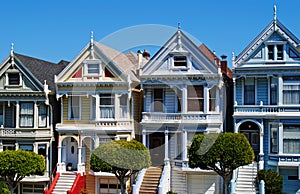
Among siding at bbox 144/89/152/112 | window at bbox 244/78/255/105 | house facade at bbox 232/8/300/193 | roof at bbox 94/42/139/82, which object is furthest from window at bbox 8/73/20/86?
window at bbox 244/78/255/105

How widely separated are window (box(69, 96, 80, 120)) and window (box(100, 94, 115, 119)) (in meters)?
1.73

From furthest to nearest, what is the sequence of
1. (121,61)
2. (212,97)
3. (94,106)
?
(121,61) < (94,106) < (212,97)

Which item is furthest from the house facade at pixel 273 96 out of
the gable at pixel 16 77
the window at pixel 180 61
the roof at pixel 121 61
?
the gable at pixel 16 77

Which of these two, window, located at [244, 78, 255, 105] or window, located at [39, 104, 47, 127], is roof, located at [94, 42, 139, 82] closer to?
window, located at [39, 104, 47, 127]

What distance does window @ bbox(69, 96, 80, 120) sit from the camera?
1371 inches

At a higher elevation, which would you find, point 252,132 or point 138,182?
point 252,132

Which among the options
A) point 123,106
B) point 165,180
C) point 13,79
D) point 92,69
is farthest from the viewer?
point 13,79

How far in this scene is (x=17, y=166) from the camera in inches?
1214

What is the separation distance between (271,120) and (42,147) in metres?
15.1

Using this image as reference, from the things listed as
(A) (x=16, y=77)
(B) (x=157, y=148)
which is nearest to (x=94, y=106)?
(B) (x=157, y=148)

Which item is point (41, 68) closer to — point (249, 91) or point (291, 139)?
point (249, 91)

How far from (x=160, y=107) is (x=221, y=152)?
7.25m

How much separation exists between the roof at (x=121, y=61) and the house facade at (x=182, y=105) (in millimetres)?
1570

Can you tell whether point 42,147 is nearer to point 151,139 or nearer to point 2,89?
point 2,89
